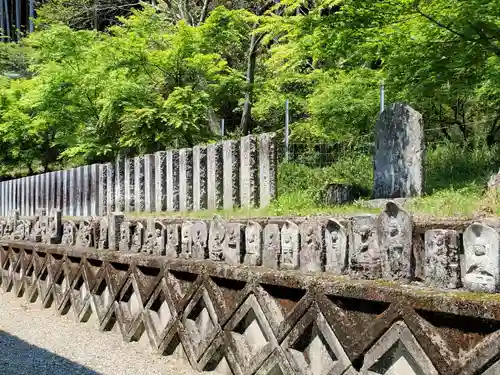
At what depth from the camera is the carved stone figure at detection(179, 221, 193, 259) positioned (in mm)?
4578

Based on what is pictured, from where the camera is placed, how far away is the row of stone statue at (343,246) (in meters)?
2.43

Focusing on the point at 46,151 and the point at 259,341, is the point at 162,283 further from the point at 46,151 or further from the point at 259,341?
the point at 46,151

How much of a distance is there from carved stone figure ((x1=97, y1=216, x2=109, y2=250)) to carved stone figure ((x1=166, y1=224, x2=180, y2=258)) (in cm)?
142

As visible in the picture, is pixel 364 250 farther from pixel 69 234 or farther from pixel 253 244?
pixel 69 234

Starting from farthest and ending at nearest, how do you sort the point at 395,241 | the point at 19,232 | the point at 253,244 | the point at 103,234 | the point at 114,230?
the point at 19,232 → the point at 103,234 → the point at 114,230 → the point at 253,244 → the point at 395,241

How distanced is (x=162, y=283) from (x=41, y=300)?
11.6 feet

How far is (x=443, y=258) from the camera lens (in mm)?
2562

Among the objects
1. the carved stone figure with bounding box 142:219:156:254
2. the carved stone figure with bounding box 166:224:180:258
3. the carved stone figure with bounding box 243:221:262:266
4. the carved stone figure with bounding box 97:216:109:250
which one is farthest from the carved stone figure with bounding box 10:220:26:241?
the carved stone figure with bounding box 243:221:262:266

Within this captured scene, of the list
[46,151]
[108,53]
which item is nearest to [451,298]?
[108,53]

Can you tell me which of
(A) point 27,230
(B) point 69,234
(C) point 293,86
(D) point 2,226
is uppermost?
(C) point 293,86

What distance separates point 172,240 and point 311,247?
6.07 feet

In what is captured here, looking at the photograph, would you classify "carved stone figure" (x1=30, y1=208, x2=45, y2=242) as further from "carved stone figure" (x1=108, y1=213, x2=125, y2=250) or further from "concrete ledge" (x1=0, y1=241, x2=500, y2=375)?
"carved stone figure" (x1=108, y1=213, x2=125, y2=250)

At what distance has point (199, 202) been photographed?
296 inches

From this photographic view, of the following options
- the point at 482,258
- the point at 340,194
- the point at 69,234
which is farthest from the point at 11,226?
the point at 482,258
